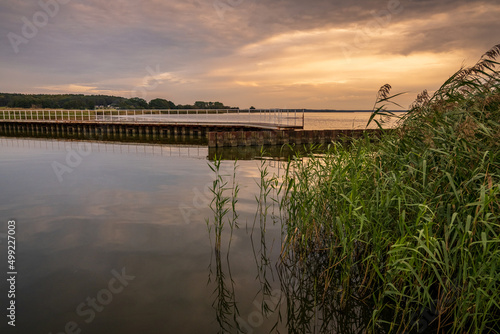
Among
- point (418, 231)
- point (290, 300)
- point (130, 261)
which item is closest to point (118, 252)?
point (130, 261)

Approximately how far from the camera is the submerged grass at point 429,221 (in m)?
3.68

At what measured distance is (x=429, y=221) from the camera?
365cm

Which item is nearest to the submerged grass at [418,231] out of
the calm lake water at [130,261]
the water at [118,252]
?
the calm lake water at [130,261]

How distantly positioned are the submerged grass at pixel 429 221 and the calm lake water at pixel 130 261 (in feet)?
3.40

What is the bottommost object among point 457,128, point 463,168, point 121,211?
point 121,211

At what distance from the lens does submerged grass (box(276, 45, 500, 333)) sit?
368 centimetres

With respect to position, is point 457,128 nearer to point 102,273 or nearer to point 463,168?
point 463,168

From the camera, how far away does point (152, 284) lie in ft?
19.1

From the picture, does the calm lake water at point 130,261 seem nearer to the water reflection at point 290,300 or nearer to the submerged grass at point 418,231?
the water reflection at point 290,300

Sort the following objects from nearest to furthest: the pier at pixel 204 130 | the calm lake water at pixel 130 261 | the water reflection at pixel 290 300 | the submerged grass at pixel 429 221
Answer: the submerged grass at pixel 429 221
the water reflection at pixel 290 300
the calm lake water at pixel 130 261
the pier at pixel 204 130

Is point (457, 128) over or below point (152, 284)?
over

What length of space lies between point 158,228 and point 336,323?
5323 mm

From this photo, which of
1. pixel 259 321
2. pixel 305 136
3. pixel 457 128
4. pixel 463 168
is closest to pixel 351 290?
pixel 259 321

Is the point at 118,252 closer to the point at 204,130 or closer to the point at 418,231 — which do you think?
the point at 418,231
